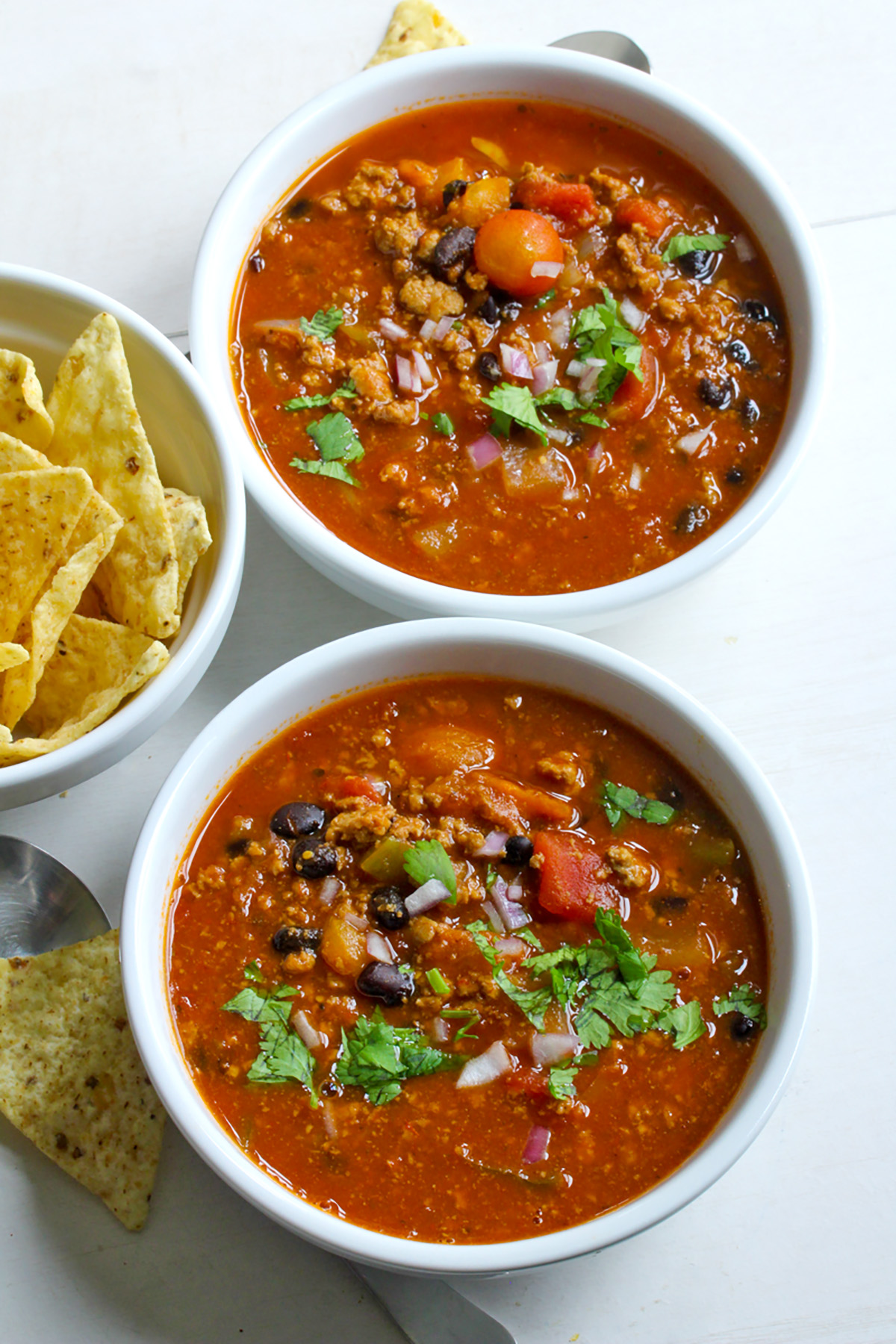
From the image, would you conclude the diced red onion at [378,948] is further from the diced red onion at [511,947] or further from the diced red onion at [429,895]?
the diced red onion at [511,947]

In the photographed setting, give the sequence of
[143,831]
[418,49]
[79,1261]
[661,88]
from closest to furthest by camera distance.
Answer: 1. [143,831]
2. [79,1261]
3. [661,88]
4. [418,49]

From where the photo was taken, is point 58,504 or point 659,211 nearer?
point 58,504

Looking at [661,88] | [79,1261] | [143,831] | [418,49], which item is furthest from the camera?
[418,49]

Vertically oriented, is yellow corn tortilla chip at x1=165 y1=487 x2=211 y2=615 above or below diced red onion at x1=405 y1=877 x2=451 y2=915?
above

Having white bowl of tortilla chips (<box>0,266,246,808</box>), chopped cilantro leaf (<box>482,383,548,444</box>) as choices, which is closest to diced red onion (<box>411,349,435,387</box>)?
chopped cilantro leaf (<box>482,383,548,444</box>)

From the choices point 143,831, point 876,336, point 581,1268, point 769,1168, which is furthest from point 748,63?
point 581,1268

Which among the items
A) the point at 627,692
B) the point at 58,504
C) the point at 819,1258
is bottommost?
the point at 819,1258

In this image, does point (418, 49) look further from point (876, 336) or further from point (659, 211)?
point (876, 336)

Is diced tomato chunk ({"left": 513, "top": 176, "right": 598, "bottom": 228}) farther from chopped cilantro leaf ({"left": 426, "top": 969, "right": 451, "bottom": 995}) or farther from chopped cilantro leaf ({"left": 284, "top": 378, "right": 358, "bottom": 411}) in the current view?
chopped cilantro leaf ({"left": 426, "top": 969, "right": 451, "bottom": 995})
